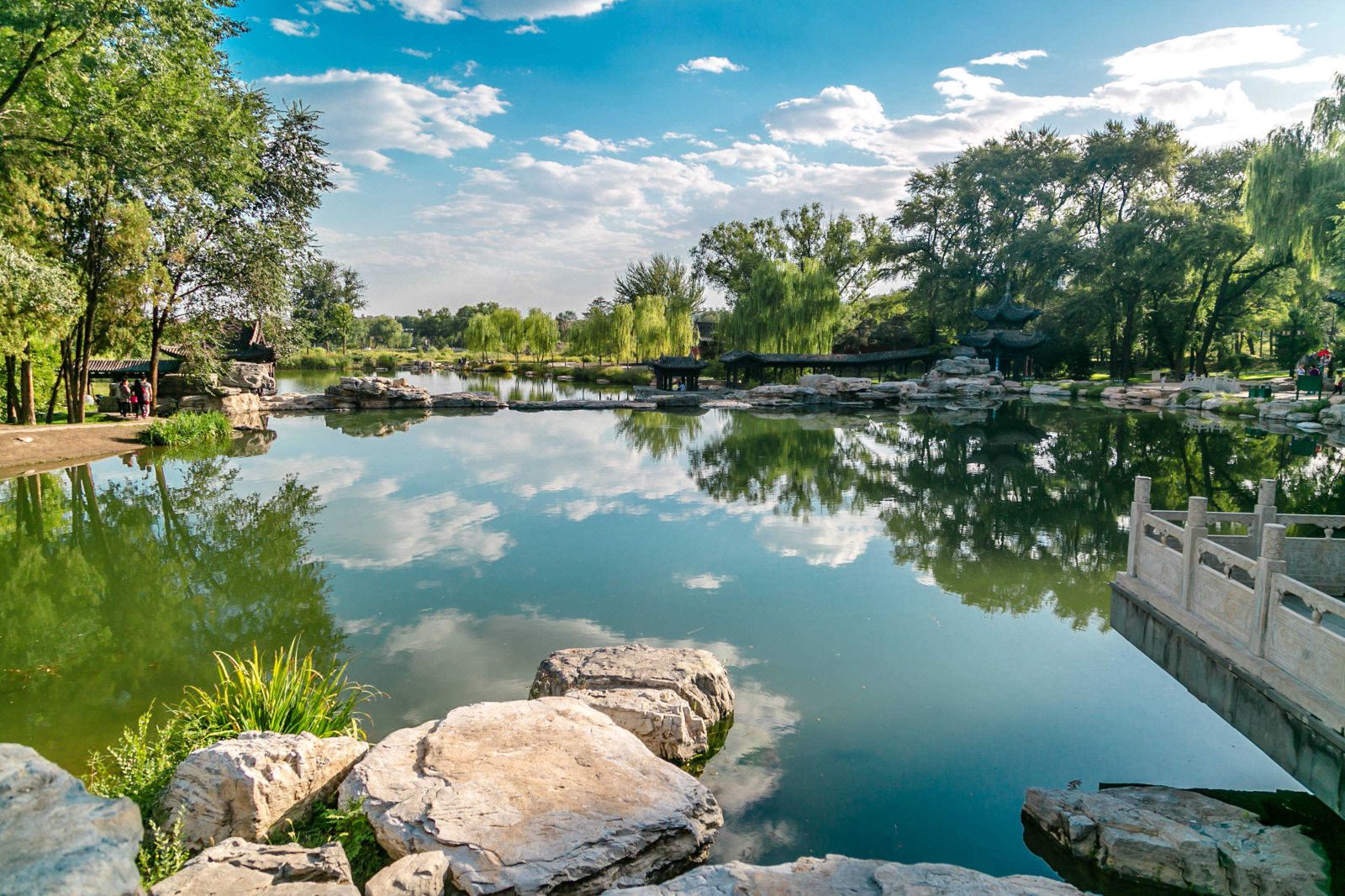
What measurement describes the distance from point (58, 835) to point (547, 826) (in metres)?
2.06

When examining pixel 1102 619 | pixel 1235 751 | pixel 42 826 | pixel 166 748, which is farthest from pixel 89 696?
pixel 1102 619

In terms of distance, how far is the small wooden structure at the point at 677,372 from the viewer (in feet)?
120

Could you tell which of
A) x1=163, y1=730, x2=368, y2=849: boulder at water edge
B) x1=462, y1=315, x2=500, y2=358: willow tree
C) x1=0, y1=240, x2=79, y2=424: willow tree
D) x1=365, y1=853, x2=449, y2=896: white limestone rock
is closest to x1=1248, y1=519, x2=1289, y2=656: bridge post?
x1=365, y1=853, x2=449, y2=896: white limestone rock

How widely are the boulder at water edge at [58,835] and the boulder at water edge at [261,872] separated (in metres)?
1.05

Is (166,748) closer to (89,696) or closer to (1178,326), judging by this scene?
(89,696)

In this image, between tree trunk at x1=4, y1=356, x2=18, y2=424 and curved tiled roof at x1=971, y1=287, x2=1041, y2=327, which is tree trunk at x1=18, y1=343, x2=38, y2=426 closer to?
tree trunk at x1=4, y1=356, x2=18, y2=424

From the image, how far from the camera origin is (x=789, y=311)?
39.9 meters

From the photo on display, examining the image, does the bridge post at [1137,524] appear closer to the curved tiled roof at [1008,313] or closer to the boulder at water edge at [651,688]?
the boulder at water edge at [651,688]

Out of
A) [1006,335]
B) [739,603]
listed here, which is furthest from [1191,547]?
[1006,335]

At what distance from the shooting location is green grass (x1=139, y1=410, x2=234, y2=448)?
1823cm

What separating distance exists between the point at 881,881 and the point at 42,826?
283cm

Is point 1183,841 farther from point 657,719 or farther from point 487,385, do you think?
point 487,385

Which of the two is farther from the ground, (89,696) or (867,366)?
(867,366)

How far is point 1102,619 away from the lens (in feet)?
24.2
